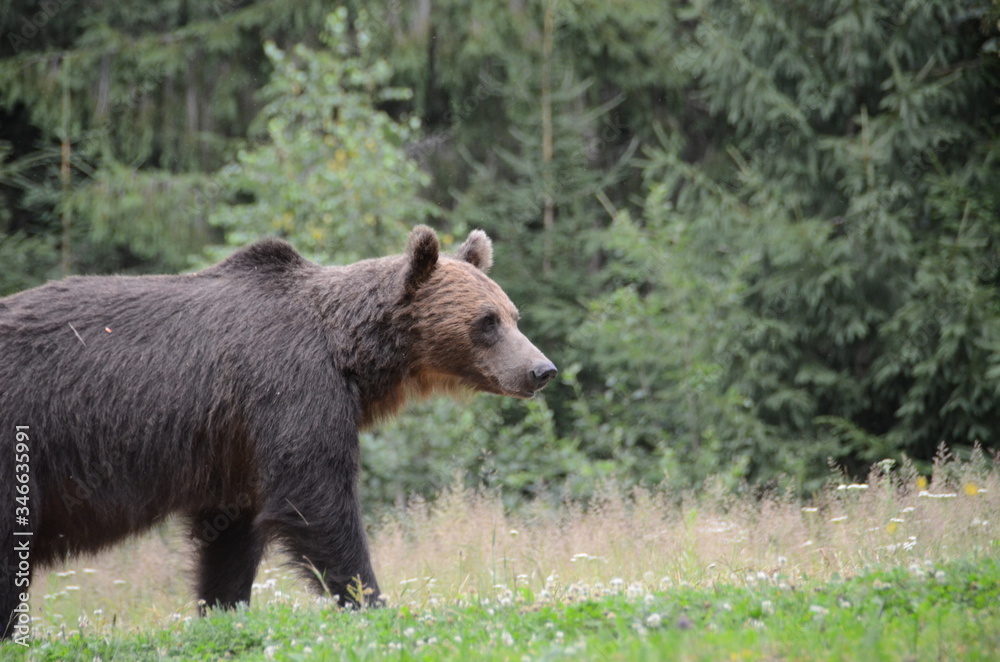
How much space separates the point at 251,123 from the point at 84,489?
12.0 meters

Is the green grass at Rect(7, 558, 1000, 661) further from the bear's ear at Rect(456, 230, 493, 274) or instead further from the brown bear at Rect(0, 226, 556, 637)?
the bear's ear at Rect(456, 230, 493, 274)

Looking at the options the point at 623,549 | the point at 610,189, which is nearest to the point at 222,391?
the point at 623,549

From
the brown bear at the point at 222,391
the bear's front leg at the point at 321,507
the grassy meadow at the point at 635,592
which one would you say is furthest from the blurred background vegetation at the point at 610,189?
the bear's front leg at the point at 321,507

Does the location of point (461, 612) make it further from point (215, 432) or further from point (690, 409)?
point (690, 409)

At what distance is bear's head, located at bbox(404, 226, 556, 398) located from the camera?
19.7 feet

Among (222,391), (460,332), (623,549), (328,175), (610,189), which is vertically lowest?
(623,549)

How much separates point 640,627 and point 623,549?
311 cm

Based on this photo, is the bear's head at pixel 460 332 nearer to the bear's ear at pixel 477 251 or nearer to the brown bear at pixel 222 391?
the brown bear at pixel 222 391

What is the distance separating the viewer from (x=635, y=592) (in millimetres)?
4805

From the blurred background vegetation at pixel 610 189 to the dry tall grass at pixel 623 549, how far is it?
74 cm

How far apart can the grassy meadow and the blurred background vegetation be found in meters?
0.93

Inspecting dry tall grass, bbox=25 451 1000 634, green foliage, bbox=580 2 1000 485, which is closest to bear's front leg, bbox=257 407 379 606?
dry tall grass, bbox=25 451 1000 634

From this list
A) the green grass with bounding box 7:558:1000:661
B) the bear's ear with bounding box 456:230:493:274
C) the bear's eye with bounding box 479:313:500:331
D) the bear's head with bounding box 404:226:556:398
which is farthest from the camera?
the bear's ear with bounding box 456:230:493:274

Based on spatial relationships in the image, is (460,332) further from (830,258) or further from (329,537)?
(830,258)
